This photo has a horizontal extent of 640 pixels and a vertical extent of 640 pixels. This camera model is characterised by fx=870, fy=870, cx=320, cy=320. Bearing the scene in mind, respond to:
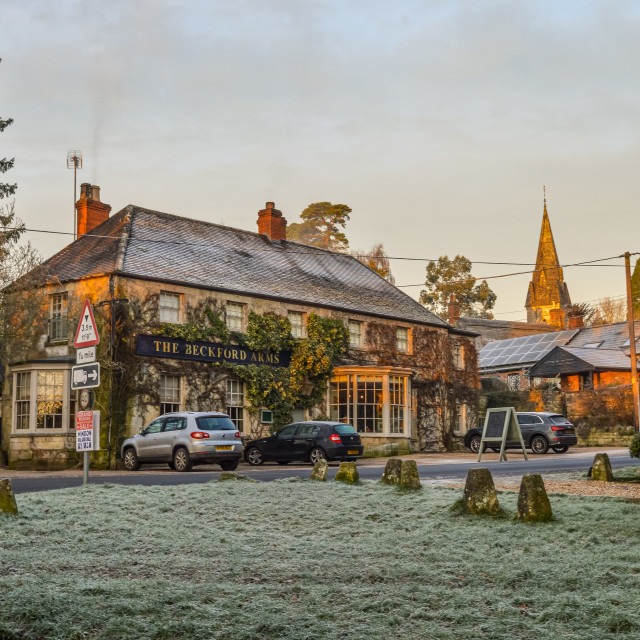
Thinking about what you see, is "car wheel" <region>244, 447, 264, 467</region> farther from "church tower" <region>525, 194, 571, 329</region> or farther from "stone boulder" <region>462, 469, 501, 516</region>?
"church tower" <region>525, 194, 571, 329</region>

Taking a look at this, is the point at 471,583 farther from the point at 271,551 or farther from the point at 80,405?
the point at 80,405

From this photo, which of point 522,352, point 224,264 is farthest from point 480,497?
point 522,352

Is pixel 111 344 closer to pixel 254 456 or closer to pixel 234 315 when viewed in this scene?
pixel 234 315

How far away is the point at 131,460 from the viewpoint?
25172 mm

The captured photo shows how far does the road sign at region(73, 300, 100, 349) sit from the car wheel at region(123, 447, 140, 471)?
38.1 ft

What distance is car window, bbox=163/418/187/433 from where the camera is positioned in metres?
23.8

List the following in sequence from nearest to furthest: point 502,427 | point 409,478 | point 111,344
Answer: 1. point 409,478
2. point 502,427
3. point 111,344

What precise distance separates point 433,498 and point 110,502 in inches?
170

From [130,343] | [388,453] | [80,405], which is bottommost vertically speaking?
[388,453]

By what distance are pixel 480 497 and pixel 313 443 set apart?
1629 cm

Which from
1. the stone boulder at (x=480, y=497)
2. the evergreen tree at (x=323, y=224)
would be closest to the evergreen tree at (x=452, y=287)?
the evergreen tree at (x=323, y=224)

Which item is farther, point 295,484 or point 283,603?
point 295,484

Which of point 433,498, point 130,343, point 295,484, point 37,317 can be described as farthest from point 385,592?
point 37,317

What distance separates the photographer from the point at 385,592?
6.50 m
